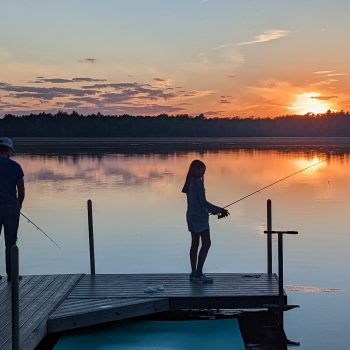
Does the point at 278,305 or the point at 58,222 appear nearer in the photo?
the point at 278,305

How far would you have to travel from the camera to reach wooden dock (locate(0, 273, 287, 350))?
8.77 metres

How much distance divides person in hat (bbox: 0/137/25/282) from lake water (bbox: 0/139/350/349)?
471 centimetres

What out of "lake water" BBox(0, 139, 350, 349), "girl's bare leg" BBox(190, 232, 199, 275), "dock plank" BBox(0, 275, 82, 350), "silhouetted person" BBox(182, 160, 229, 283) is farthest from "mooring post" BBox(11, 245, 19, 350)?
"lake water" BBox(0, 139, 350, 349)

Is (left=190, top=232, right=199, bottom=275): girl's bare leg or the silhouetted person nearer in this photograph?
the silhouetted person

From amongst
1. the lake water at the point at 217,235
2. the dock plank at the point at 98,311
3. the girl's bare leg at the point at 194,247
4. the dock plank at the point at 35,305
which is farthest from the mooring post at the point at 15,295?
the lake water at the point at 217,235

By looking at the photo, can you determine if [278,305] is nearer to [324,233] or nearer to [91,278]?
[91,278]

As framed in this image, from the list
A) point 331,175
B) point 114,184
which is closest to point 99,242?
point 114,184

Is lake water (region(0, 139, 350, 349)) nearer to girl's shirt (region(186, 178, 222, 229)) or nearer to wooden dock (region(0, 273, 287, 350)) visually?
wooden dock (region(0, 273, 287, 350))

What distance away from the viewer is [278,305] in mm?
9773

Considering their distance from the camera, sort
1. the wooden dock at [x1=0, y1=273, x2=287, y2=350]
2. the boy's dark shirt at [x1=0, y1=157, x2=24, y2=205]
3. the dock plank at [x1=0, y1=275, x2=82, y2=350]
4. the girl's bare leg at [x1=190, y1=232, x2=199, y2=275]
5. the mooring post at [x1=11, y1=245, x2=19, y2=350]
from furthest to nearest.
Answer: the girl's bare leg at [x1=190, y1=232, x2=199, y2=275] → the boy's dark shirt at [x1=0, y1=157, x2=24, y2=205] → the wooden dock at [x1=0, y1=273, x2=287, y2=350] → the dock plank at [x1=0, y1=275, x2=82, y2=350] → the mooring post at [x1=11, y1=245, x2=19, y2=350]

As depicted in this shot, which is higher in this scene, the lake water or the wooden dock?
the wooden dock

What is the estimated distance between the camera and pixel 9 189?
9.64 meters

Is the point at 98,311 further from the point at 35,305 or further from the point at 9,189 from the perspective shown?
the point at 9,189

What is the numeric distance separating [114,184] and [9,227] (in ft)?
91.6
